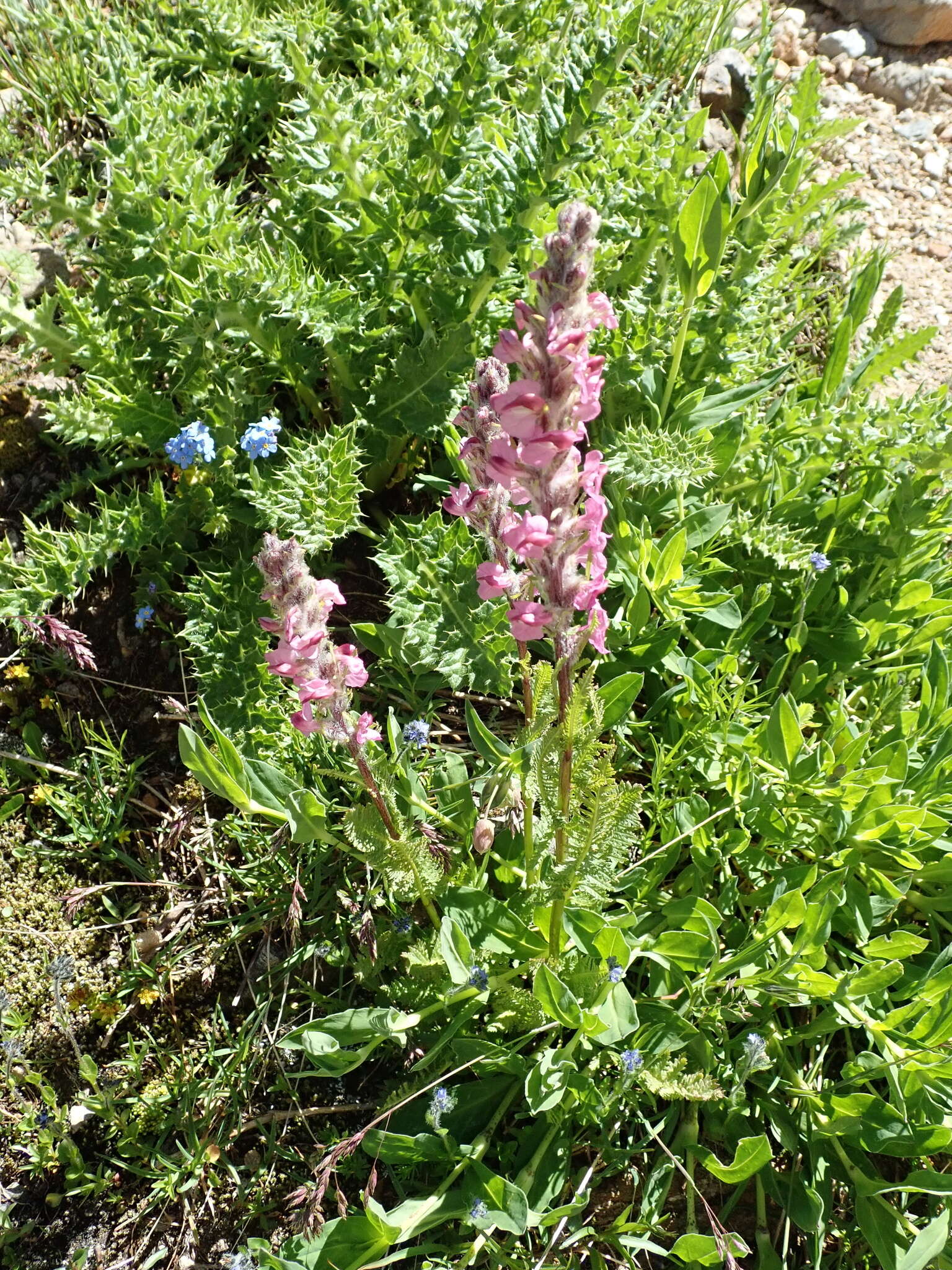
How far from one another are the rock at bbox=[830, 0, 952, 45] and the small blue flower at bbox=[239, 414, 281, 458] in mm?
3672

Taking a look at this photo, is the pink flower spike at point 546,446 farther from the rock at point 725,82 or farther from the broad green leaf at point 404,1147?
the rock at point 725,82

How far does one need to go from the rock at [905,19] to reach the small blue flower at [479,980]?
464 cm

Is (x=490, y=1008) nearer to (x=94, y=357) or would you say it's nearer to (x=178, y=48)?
(x=94, y=357)

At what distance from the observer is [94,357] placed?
3062 mm

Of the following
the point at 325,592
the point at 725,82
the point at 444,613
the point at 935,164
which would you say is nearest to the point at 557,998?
the point at 325,592

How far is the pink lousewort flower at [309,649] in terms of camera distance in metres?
1.85

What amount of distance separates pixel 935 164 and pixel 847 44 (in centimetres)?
75

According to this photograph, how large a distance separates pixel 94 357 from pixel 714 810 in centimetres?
231

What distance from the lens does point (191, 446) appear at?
293cm

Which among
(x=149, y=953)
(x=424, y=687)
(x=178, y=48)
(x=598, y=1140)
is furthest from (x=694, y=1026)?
(x=178, y=48)

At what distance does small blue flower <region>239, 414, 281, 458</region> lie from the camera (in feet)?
9.63

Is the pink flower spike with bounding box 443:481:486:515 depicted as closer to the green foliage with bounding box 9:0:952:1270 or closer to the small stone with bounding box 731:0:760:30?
the green foliage with bounding box 9:0:952:1270

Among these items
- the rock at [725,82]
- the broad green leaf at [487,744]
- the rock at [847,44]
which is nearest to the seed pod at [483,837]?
the broad green leaf at [487,744]

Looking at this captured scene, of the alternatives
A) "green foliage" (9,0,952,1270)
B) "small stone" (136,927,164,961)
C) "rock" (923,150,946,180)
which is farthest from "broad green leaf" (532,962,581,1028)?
"rock" (923,150,946,180)
